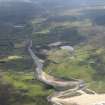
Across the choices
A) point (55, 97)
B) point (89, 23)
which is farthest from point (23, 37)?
point (55, 97)

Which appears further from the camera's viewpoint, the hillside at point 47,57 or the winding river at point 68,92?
the hillside at point 47,57

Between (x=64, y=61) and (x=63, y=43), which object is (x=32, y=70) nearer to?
(x=64, y=61)

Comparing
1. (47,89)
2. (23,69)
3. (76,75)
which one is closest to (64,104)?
(47,89)

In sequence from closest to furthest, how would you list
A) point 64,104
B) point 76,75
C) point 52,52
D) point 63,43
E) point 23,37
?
1. point 64,104
2. point 76,75
3. point 52,52
4. point 63,43
5. point 23,37

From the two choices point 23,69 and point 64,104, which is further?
Result: point 23,69

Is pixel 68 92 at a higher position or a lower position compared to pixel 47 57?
higher

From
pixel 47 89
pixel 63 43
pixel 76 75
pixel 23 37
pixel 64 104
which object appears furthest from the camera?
pixel 23 37

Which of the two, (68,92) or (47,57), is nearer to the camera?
(68,92)

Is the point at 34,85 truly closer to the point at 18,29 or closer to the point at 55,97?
the point at 55,97

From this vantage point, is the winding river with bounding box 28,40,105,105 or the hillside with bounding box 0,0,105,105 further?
the hillside with bounding box 0,0,105,105
